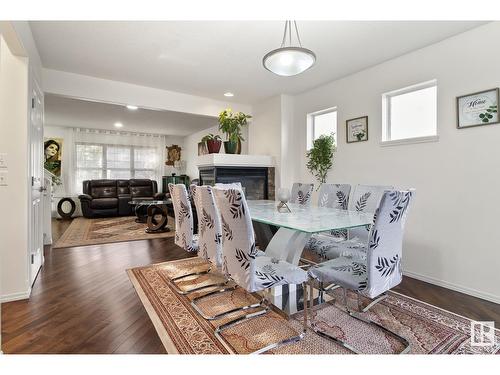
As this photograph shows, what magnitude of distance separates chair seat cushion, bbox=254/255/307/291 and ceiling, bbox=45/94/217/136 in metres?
3.77

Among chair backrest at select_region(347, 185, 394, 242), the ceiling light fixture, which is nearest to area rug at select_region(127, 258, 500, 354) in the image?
chair backrest at select_region(347, 185, 394, 242)

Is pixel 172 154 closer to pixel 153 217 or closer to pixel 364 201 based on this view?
pixel 153 217

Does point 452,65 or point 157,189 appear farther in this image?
point 157,189

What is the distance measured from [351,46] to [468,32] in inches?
40.0

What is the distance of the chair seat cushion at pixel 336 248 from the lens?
225cm

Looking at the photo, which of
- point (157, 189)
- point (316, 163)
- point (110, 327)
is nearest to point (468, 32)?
point (316, 163)

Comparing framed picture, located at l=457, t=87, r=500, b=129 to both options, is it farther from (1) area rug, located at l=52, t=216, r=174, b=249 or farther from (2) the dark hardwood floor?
(1) area rug, located at l=52, t=216, r=174, b=249

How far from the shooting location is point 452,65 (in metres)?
2.74

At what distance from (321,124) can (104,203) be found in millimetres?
5608

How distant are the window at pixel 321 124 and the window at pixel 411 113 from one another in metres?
0.81

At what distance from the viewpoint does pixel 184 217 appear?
2557mm

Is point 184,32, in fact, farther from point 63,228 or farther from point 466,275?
point 63,228
